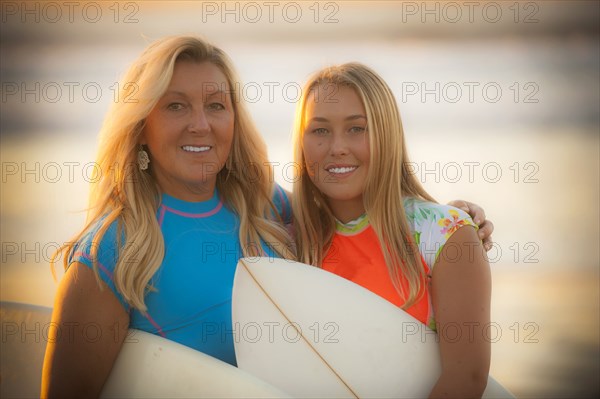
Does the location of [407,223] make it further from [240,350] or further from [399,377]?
[240,350]

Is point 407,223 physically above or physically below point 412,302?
above

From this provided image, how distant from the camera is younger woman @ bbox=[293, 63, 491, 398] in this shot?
1.59 meters

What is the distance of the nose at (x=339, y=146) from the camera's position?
169 cm

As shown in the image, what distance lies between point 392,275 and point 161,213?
64 cm

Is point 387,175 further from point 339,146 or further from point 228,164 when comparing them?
point 228,164

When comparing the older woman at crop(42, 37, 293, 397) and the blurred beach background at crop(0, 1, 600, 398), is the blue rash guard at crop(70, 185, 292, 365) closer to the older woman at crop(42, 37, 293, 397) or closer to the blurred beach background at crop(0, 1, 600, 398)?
the older woman at crop(42, 37, 293, 397)

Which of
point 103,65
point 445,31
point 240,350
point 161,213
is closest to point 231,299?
point 240,350

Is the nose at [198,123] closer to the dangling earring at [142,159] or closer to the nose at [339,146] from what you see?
the dangling earring at [142,159]

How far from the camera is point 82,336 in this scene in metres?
1.54

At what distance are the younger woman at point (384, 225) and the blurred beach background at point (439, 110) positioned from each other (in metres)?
0.61

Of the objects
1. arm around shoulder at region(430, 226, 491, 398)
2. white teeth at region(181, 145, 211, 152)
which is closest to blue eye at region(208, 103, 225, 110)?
white teeth at region(181, 145, 211, 152)

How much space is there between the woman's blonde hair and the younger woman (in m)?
0.15

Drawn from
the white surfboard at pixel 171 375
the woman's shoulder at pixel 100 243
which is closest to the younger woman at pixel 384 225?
the white surfboard at pixel 171 375

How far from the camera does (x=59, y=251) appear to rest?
5.30 ft
